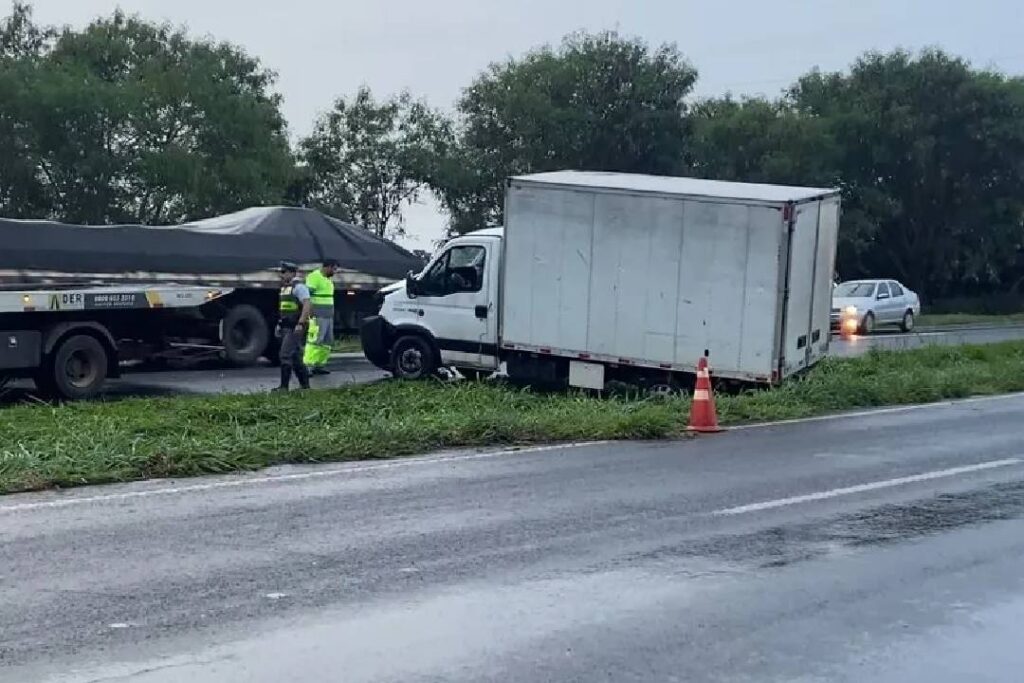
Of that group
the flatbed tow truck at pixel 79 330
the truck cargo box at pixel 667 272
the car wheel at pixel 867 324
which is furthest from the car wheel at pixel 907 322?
the flatbed tow truck at pixel 79 330

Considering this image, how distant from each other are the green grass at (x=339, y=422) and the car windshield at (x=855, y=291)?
65.3 feet

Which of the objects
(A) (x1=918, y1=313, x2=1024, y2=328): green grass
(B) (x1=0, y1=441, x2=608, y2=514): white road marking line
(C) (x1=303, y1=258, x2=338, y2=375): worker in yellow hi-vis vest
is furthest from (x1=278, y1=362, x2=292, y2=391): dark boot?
(A) (x1=918, y1=313, x2=1024, y2=328): green grass

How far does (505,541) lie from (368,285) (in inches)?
709

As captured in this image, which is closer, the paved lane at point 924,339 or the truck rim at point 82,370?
Result: the truck rim at point 82,370

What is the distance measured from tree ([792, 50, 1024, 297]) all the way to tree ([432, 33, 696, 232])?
900 cm

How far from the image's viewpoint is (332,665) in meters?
6.59

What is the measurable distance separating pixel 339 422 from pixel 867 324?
26.9 metres

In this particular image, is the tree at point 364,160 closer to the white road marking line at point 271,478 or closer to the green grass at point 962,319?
the green grass at point 962,319

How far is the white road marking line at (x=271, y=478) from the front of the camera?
10719mm

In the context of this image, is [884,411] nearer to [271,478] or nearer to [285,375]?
[285,375]

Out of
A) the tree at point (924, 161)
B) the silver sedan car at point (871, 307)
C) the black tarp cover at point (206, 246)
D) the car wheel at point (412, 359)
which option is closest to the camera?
the car wheel at point (412, 359)

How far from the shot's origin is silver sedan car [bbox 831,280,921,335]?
129ft

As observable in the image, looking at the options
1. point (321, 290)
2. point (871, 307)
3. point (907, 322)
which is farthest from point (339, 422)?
point (907, 322)

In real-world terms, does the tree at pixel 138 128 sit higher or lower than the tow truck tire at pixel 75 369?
higher
